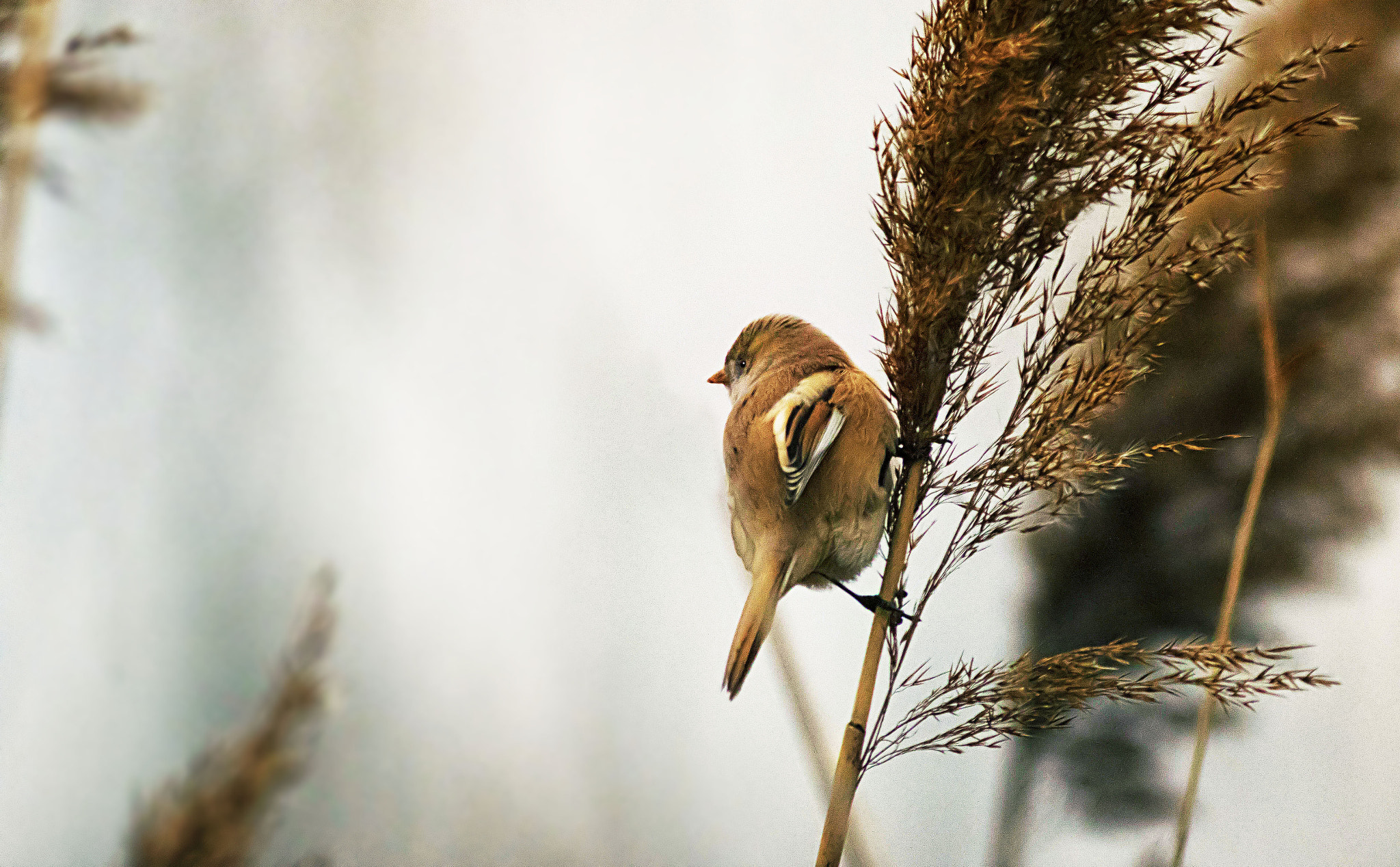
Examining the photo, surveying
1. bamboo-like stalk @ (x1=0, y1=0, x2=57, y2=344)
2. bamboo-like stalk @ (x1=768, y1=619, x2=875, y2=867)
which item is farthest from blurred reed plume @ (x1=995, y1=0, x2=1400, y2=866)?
bamboo-like stalk @ (x1=0, y1=0, x2=57, y2=344)

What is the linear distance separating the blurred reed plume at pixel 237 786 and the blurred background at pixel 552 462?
0.59m

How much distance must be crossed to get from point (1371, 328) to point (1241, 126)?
24cm

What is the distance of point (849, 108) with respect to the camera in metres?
0.99

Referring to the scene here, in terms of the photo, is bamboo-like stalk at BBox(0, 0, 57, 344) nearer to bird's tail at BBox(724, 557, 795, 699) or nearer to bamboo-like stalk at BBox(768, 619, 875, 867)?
bird's tail at BBox(724, 557, 795, 699)

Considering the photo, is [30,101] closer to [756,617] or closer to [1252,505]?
[756,617]

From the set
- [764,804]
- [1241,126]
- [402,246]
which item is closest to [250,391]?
[402,246]

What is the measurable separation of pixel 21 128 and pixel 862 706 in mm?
492

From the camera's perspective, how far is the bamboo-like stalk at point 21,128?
32 cm

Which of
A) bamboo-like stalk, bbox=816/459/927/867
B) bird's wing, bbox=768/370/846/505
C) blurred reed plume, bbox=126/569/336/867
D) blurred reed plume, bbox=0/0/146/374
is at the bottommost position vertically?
blurred reed plume, bbox=126/569/336/867

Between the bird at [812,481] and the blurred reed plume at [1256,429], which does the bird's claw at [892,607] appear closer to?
the bird at [812,481]

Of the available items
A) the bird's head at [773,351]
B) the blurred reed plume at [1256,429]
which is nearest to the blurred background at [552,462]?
the blurred reed plume at [1256,429]

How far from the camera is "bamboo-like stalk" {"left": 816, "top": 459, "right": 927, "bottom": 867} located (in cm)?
44

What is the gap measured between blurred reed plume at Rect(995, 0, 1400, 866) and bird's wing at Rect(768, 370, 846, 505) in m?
0.37

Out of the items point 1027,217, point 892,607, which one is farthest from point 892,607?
point 1027,217
